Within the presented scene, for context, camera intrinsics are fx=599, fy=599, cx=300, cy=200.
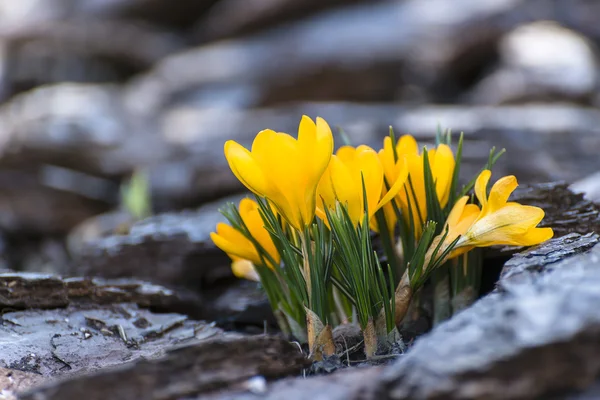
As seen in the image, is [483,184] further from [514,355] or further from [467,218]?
[514,355]

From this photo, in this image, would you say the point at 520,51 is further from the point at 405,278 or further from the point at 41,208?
the point at 405,278

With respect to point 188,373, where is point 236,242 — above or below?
above

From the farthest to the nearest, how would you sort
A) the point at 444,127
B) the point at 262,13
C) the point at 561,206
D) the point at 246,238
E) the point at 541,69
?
the point at 262,13
the point at 541,69
the point at 444,127
the point at 561,206
the point at 246,238

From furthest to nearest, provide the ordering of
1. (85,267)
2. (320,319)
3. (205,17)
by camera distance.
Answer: (205,17), (85,267), (320,319)

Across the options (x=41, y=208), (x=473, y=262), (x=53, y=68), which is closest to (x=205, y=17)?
(x=53, y=68)

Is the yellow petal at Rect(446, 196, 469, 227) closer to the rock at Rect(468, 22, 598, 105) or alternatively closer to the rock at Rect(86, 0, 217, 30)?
the rock at Rect(468, 22, 598, 105)

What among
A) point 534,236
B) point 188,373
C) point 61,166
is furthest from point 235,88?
point 188,373

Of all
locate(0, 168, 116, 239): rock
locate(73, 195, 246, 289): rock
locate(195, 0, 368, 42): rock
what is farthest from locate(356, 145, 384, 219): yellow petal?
locate(195, 0, 368, 42): rock
